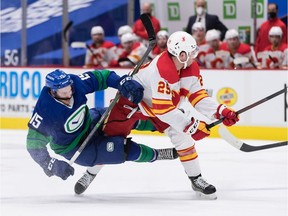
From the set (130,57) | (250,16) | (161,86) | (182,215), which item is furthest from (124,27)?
(182,215)

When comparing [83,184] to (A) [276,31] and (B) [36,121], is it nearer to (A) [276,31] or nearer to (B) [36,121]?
(B) [36,121]

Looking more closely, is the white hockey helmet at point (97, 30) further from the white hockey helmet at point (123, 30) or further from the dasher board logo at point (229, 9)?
Result: the dasher board logo at point (229, 9)

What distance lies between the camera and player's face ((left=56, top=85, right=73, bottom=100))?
18.1ft

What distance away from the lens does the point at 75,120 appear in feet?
18.5

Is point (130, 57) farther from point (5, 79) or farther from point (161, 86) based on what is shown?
point (161, 86)

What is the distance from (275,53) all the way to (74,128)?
4.27m

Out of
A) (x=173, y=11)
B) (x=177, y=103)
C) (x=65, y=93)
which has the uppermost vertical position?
(x=173, y=11)

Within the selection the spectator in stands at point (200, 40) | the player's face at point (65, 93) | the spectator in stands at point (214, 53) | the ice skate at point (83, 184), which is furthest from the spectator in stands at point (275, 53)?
the player's face at point (65, 93)

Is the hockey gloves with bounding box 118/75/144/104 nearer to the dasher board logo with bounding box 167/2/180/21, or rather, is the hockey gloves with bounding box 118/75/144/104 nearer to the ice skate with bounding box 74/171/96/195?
the ice skate with bounding box 74/171/96/195

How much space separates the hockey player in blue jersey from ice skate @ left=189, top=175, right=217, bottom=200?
225 millimetres

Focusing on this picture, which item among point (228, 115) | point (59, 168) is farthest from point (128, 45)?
point (59, 168)

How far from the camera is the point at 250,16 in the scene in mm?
10414

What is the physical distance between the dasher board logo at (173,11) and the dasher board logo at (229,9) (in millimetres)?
671

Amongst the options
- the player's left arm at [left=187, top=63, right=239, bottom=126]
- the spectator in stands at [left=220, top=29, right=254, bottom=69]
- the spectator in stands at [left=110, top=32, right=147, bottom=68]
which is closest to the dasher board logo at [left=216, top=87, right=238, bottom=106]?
the spectator in stands at [left=220, top=29, right=254, bottom=69]
